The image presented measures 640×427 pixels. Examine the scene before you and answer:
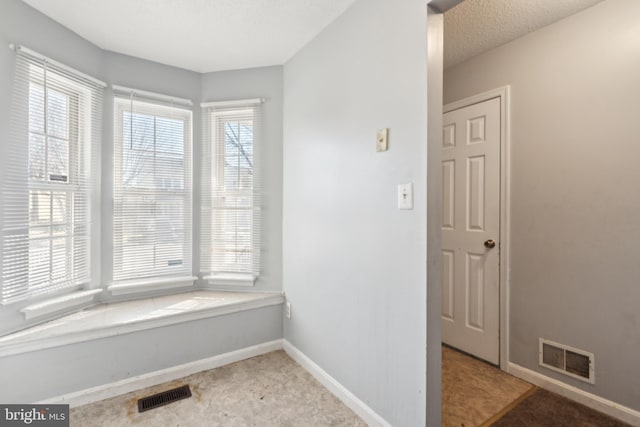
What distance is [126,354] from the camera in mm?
1937

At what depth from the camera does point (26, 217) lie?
5.91 ft

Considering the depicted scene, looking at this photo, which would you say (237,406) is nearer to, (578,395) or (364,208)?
(364,208)

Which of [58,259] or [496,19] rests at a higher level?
[496,19]

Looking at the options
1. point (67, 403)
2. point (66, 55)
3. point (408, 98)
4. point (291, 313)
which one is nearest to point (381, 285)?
point (408, 98)

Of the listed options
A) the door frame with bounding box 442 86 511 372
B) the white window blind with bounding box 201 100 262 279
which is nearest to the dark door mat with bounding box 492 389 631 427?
the door frame with bounding box 442 86 511 372

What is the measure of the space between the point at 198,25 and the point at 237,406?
2479 millimetres

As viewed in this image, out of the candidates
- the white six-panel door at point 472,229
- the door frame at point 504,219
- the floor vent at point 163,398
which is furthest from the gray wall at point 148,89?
the door frame at point 504,219

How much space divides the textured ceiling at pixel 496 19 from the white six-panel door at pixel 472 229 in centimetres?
44

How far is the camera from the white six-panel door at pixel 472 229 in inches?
88.4

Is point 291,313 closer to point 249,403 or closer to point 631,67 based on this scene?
point 249,403

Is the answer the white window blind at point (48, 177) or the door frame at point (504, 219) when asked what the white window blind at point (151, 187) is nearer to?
the white window blind at point (48, 177)

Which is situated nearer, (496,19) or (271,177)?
(496,19)

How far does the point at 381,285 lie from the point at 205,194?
1819 millimetres

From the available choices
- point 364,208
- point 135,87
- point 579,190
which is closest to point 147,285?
point 135,87
